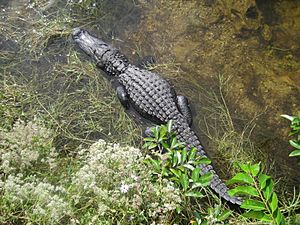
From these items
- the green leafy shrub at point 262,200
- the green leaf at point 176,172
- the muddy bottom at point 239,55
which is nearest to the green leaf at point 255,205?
the green leafy shrub at point 262,200

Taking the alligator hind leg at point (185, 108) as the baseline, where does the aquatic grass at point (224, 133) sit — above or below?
below

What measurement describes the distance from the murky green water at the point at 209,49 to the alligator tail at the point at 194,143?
0.46 ft

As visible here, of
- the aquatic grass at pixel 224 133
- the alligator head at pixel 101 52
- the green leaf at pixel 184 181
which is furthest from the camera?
the alligator head at pixel 101 52

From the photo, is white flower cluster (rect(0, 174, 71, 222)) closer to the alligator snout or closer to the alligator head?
the alligator head

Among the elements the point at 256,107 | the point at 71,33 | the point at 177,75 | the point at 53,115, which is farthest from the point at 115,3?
the point at 256,107

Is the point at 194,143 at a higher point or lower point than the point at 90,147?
lower

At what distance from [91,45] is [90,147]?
1.25 meters

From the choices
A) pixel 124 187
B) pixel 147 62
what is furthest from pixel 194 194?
pixel 147 62

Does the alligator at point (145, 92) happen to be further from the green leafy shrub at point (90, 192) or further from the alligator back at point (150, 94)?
the green leafy shrub at point (90, 192)

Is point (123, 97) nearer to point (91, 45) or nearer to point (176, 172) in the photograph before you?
point (91, 45)

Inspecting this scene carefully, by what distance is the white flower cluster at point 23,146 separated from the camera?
3.87 m

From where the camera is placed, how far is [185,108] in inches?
173

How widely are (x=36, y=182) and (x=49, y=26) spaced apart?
175 centimetres

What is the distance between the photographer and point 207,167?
4.07 meters
